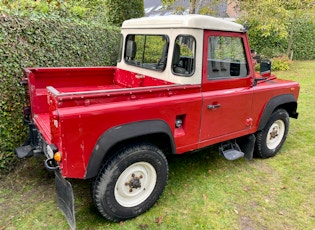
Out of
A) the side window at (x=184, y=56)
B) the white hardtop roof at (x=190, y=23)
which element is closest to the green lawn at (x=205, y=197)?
the side window at (x=184, y=56)

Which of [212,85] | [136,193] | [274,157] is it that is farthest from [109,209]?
[274,157]

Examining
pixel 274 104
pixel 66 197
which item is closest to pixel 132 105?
pixel 66 197

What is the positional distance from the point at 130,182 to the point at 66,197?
68 centimetres

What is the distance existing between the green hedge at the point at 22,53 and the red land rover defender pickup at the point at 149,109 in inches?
13.5

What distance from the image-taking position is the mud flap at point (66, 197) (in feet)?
8.44

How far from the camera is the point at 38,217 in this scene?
10.00ft

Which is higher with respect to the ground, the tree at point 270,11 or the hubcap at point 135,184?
the tree at point 270,11

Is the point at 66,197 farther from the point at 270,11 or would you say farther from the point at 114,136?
the point at 270,11

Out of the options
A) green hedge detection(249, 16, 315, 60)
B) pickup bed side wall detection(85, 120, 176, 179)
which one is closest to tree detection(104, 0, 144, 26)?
pickup bed side wall detection(85, 120, 176, 179)

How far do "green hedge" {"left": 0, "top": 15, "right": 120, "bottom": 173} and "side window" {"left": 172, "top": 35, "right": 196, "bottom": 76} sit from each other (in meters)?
2.19

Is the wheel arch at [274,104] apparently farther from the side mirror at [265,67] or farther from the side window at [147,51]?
the side window at [147,51]

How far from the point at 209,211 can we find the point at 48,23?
145 inches

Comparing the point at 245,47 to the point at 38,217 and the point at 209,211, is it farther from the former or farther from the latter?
the point at 38,217

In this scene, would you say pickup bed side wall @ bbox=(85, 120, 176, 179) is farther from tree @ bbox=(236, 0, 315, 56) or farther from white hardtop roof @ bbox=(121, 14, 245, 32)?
tree @ bbox=(236, 0, 315, 56)
